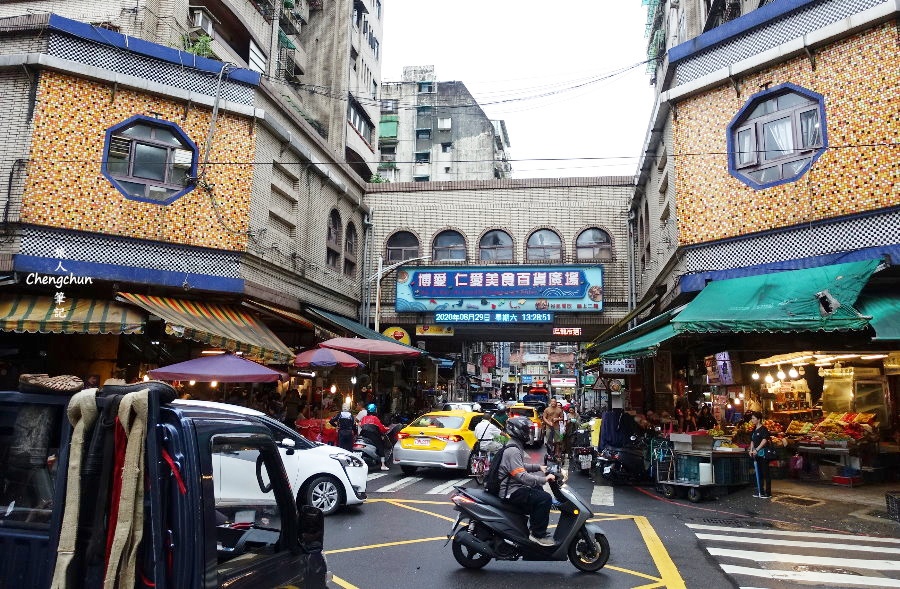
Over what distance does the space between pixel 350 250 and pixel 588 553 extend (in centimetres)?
1816

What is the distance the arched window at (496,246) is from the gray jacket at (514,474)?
17.8 m

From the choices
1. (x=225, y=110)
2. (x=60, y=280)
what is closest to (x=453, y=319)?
(x=225, y=110)

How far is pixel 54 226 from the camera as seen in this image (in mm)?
12758

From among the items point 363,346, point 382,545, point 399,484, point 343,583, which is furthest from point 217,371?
point 343,583

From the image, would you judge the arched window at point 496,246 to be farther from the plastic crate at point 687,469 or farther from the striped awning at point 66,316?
the striped awning at point 66,316

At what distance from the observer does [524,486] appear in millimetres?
6398

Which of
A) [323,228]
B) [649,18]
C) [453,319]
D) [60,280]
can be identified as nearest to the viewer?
[60,280]

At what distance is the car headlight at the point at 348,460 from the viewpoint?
31.4ft

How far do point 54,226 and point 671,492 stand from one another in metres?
13.6

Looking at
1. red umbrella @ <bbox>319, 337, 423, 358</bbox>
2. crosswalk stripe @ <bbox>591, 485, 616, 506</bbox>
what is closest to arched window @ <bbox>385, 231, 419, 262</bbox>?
red umbrella @ <bbox>319, 337, 423, 358</bbox>

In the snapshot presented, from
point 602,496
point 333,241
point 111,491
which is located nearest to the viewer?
point 111,491

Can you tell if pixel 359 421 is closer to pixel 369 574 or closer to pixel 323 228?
pixel 323 228

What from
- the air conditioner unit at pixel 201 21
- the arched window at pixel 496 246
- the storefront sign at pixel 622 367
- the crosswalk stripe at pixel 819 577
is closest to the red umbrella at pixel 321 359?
the crosswalk stripe at pixel 819 577

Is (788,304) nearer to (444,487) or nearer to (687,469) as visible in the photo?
(687,469)
